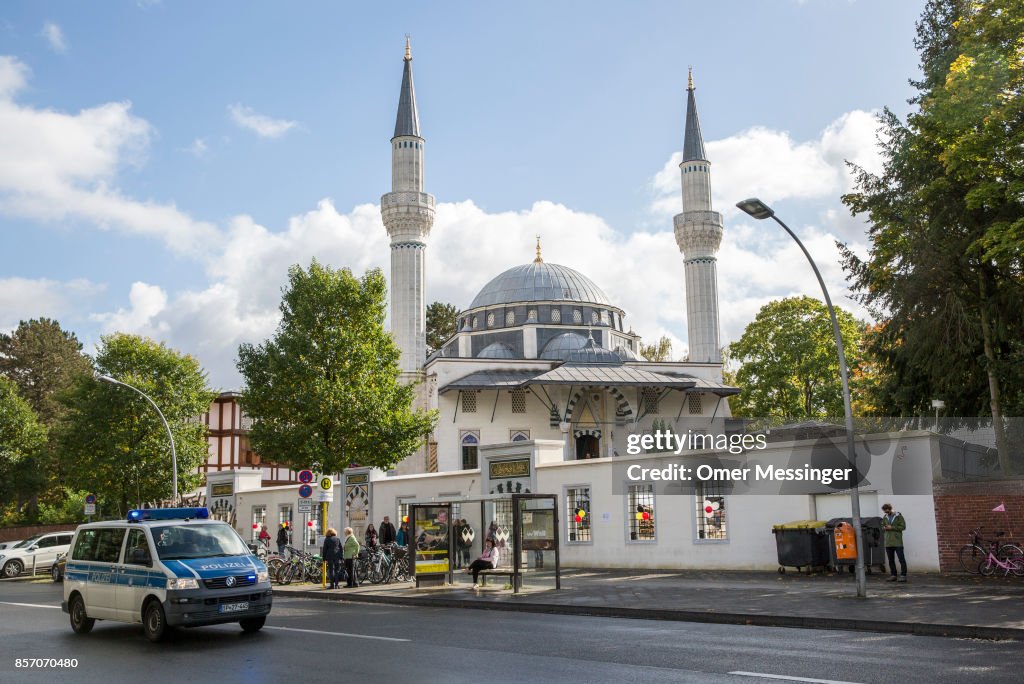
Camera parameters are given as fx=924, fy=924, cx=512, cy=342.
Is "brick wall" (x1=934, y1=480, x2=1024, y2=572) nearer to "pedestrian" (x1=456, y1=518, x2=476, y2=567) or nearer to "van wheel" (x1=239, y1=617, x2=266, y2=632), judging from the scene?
"pedestrian" (x1=456, y1=518, x2=476, y2=567)

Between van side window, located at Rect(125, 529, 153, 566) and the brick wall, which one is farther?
the brick wall

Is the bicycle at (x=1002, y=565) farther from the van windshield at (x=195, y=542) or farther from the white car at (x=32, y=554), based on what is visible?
the white car at (x=32, y=554)

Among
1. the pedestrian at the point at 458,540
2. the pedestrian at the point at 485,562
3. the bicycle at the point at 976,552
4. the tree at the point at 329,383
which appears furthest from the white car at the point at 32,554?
the bicycle at the point at 976,552

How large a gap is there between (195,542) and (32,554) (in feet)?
82.9

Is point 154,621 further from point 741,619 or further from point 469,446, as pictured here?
point 469,446

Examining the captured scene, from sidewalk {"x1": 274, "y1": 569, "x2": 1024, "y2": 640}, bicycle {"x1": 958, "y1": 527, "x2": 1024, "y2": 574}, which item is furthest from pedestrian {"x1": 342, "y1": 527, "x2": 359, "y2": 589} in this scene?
bicycle {"x1": 958, "y1": 527, "x2": 1024, "y2": 574}

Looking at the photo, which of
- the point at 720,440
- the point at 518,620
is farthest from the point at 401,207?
the point at 518,620

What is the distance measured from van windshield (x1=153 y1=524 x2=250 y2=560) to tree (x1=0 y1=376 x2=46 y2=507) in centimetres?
4260

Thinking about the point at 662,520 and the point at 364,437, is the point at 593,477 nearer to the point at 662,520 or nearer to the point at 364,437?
the point at 662,520

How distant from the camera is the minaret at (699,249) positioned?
59.5 metres

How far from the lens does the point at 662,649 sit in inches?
402

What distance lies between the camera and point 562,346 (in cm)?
5934

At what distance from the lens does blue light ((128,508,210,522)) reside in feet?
42.3

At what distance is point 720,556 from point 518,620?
33.5 ft
